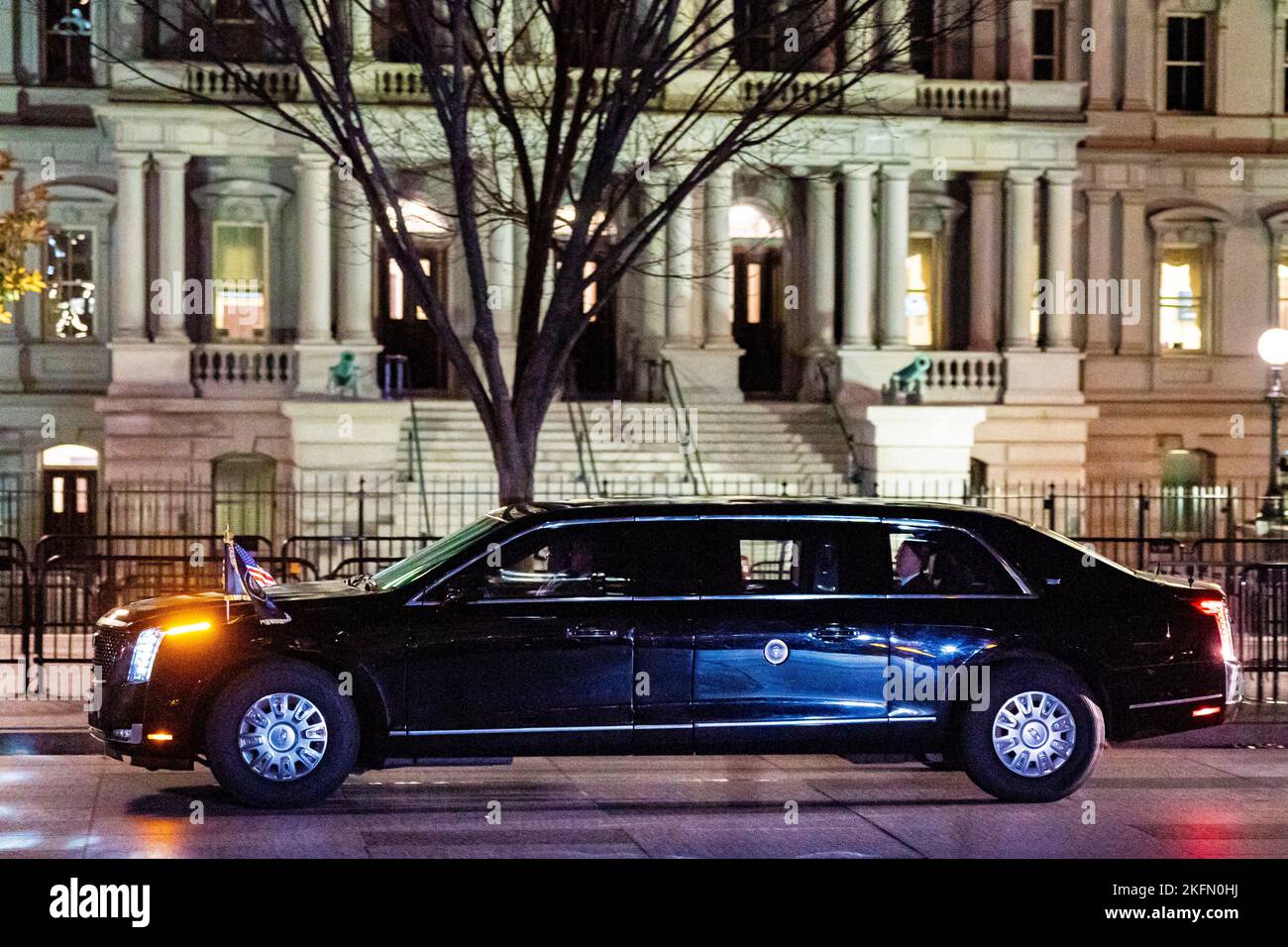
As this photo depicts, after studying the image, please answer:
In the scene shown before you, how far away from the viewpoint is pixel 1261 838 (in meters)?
10.5

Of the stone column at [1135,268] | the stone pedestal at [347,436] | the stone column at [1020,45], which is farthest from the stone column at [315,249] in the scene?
the stone column at [1135,268]

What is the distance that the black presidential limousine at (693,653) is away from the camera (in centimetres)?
1118

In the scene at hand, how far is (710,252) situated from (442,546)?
21.1 m

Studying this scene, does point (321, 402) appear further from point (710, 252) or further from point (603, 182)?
point (603, 182)

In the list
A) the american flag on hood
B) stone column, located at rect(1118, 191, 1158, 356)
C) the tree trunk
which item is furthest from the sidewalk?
stone column, located at rect(1118, 191, 1158, 356)

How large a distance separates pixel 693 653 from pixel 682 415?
66.6 ft

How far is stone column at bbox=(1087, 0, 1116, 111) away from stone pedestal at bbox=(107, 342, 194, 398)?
17.9 m

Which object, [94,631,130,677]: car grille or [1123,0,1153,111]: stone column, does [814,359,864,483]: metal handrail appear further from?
[94,631,130,677]: car grille

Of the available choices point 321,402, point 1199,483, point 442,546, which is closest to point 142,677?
point 442,546

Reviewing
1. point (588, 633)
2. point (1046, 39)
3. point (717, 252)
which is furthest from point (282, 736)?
point (1046, 39)

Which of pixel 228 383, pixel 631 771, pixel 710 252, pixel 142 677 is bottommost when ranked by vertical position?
pixel 631 771

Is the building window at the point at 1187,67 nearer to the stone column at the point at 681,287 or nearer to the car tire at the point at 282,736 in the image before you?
the stone column at the point at 681,287

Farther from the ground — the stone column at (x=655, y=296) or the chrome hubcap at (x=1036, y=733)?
the stone column at (x=655, y=296)

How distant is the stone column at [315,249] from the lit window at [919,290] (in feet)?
36.6
